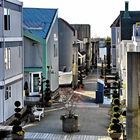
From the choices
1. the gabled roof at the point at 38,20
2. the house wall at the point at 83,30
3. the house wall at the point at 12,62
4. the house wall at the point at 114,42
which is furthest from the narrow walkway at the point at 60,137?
the house wall at the point at 83,30

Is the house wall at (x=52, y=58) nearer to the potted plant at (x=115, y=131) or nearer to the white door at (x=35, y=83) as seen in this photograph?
the white door at (x=35, y=83)

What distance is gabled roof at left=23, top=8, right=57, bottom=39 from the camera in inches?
1266

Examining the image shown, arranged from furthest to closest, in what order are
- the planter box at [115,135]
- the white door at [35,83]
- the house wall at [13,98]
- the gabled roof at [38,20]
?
the white door at [35,83]
the gabled roof at [38,20]
the house wall at [13,98]
the planter box at [115,135]

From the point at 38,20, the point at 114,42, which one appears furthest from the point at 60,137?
the point at 114,42

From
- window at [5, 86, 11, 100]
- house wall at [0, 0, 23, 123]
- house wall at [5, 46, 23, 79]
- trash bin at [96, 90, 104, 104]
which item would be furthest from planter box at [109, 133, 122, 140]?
trash bin at [96, 90, 104, 104]

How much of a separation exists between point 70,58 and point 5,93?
71.9ft

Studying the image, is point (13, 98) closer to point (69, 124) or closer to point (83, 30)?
point (69, 124)

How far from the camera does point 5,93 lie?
23312mm

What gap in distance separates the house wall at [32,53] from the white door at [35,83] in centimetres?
74

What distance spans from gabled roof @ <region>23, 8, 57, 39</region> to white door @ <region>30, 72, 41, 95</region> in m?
2.92

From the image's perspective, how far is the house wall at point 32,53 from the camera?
1249 inches

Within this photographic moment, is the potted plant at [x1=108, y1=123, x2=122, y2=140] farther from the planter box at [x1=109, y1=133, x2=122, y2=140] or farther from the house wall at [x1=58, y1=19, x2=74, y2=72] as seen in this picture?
the house wall at [x1=58, y1=19, x2=74, y2=72]

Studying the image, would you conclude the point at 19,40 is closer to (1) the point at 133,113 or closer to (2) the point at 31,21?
(2) the point at 31,21

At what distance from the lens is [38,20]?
33.5 metres
